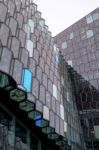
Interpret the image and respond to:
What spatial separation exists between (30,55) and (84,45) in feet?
71.5

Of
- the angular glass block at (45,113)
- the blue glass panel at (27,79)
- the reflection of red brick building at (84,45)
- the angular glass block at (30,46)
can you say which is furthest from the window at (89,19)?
the blue glass panel at (27,79)

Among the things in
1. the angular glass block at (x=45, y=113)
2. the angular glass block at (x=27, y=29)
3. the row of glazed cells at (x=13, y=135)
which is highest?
the angular glass block at (x=27, y=29)

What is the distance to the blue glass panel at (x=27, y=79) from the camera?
1974cm

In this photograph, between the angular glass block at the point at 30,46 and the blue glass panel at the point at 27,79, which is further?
the angular glass block at the point at 30,46

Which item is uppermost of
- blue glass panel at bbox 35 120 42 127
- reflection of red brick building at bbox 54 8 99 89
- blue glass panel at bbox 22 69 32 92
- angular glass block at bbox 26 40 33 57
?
reflection of red brick building at bbox 54 8 99 89

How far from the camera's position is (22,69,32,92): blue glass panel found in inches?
777

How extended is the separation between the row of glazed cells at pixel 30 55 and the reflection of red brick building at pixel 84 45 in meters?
9.84

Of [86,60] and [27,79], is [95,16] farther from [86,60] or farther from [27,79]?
[27,79]

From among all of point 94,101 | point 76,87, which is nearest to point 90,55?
point 76,87

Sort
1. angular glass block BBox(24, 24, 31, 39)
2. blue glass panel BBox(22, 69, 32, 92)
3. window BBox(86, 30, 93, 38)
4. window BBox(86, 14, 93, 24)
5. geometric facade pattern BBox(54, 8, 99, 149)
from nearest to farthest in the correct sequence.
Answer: blue glass panel BBox(22, 69, 32, 92), angular glass block BBox(24, 24, 31, 39), geometric facade pattern BBox(54, 8, 99, 149), window BBox(86, 30, 93, 38), window BBox(86, 14, 93, 24)

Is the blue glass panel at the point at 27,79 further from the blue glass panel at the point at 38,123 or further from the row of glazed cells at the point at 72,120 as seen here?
the row of glazed cells at the point at 72,120

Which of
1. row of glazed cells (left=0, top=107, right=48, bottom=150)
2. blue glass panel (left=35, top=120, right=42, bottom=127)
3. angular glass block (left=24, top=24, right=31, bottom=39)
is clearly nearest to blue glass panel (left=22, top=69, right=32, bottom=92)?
row of glazed cells (left=0, top=107, right=48, bottom=150)

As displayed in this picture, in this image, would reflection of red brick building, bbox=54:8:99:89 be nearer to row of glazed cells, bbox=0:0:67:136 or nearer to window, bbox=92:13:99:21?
window, bbox=92:13:99:21

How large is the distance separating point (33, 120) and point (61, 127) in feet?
19.1
